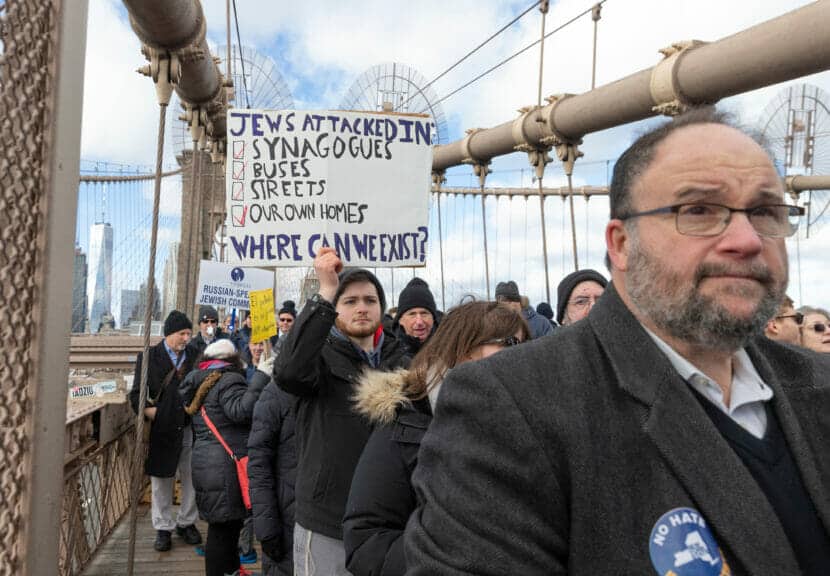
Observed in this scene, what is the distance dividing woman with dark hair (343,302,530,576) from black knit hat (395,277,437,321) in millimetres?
1746

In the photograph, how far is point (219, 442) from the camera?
3834 millimetres

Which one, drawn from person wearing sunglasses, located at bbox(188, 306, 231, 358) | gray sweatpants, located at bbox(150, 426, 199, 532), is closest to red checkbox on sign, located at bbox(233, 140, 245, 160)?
gray sweatpants, located at bbox(150, 426, 199, 532)

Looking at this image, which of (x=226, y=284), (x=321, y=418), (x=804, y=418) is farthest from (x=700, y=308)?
(x=226, y=284)

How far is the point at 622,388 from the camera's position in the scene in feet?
3.17

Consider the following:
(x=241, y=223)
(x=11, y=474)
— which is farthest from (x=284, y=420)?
(x=11, y=474)

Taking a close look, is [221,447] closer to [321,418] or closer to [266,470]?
[266,470]

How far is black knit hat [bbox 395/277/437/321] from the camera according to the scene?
12.1 feet

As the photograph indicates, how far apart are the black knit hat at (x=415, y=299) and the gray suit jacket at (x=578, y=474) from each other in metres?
2.68

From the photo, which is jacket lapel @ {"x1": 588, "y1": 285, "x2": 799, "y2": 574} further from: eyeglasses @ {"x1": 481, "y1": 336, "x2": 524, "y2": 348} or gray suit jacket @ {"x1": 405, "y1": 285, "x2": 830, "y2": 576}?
eyeglasses @ {"x1": 481, "y1": 336, "x2": 524, "y2": 348}

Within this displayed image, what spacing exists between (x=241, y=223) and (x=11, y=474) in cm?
169

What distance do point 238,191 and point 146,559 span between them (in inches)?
112

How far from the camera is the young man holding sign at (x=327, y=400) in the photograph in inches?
88.7

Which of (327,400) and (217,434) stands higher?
(327,400)

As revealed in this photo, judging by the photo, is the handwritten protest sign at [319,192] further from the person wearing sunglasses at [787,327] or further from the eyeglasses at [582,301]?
the person wearing sunglasses at [787,327]
